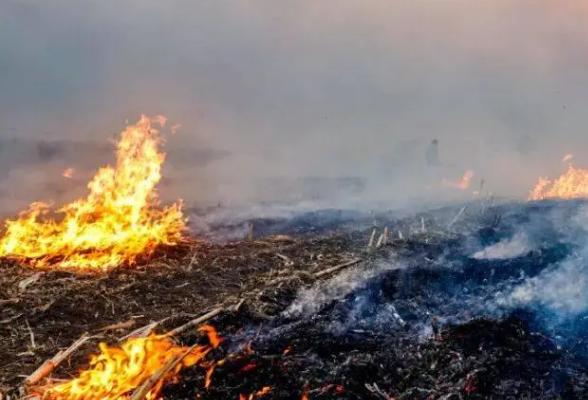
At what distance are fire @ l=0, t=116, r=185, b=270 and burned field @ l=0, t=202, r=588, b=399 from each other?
2.00ft

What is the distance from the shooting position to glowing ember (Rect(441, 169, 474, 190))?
48688 mm

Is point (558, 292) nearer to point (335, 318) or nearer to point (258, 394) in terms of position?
point (335, 318)

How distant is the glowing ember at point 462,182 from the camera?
4869 cm

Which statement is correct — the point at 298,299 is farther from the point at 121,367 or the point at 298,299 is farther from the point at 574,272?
the point at 574,272

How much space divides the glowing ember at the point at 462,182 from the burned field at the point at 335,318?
35.5 meters

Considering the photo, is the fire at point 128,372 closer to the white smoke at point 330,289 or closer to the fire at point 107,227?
the white smoke at point 330,289

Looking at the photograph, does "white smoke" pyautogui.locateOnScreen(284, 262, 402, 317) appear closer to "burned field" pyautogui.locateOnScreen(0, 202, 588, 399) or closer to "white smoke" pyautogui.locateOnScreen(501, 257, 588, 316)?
"burned field" pyautogui.locateOnScreen(0, 202, 588, 399)

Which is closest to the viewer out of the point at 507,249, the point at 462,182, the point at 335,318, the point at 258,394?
the point at 258,394

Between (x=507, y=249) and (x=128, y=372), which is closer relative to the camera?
(x=128, y=372)

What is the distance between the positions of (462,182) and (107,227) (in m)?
44.4

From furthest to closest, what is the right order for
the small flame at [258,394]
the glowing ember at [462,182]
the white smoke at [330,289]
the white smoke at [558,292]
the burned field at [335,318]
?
1. the glowing ember at [462,182]
2. the white smoke at [330,289]
3. the white smoke at [558,292]
4. the burned field at [335,318]
5. the small flame at [258,394]

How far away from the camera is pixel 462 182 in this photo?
50.7 metres

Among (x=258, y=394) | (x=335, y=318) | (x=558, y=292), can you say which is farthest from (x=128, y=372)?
(x=558, y=292)

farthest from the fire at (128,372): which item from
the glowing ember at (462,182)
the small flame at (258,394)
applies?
the glowing ember at (462,182)
